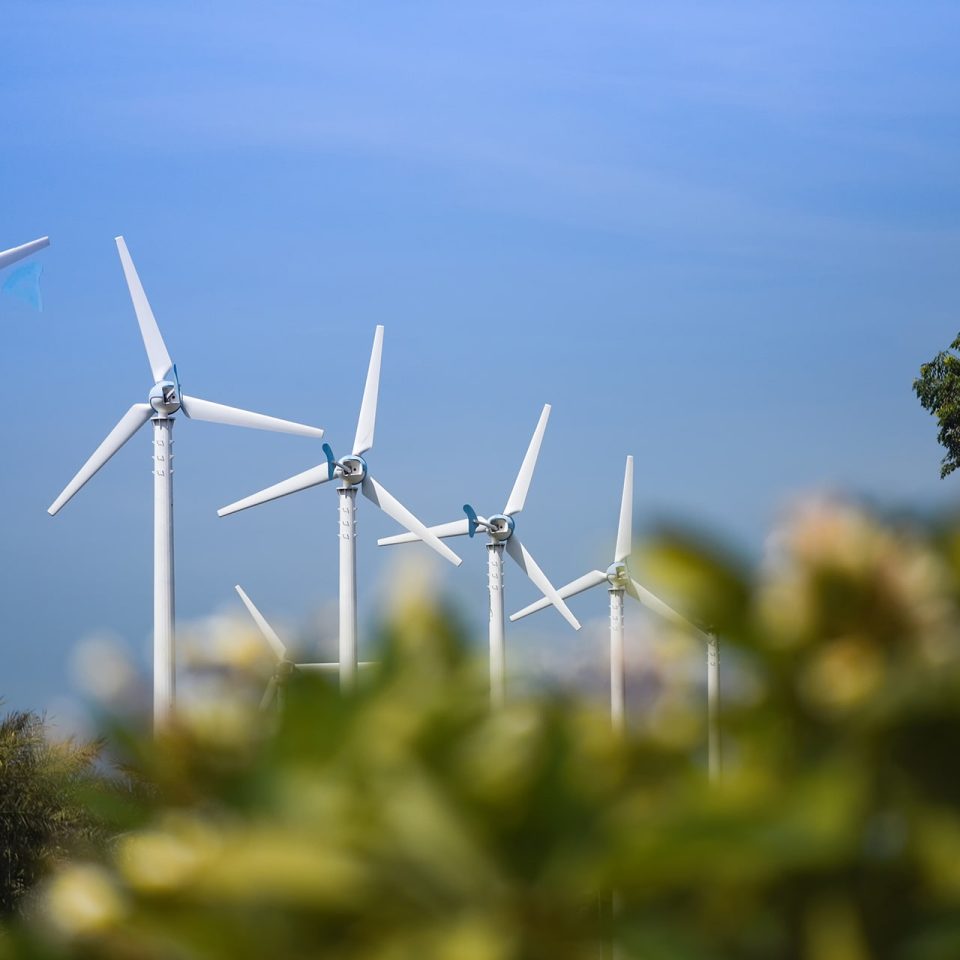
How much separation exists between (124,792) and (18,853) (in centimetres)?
4053

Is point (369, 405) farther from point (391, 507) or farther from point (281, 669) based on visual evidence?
point (281, 669)

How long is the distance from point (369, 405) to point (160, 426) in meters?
8.14

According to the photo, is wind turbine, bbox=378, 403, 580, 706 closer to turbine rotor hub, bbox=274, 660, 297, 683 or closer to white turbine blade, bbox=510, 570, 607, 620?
white turbine blade, bbox=510, 570, 607, 620

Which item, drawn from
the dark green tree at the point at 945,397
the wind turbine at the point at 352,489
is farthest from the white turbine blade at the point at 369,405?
the dark green tree at the point at 945,397

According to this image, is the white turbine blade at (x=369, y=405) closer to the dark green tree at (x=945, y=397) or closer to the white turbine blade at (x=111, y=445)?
the white turbine blade at (x=111, y=445)

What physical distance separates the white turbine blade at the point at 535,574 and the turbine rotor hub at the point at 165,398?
15.6 metres

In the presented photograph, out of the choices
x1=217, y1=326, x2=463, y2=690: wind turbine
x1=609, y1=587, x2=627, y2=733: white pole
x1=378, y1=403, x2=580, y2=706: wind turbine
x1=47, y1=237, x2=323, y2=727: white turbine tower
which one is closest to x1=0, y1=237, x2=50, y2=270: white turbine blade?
x1=47, y1=237, x2=323, y2=727: white turbine tower

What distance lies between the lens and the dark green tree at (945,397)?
51.2m

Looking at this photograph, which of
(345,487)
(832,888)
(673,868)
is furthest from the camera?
(345,487)

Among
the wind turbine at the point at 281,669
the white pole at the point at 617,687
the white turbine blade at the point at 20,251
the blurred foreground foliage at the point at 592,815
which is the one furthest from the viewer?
the white turbine blade at the point at 20,251

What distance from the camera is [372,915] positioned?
154cm

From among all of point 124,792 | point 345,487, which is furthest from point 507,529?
point 124,792

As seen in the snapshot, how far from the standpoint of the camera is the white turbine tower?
2952 centimetres

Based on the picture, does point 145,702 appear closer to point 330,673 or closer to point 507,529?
point 330,673
